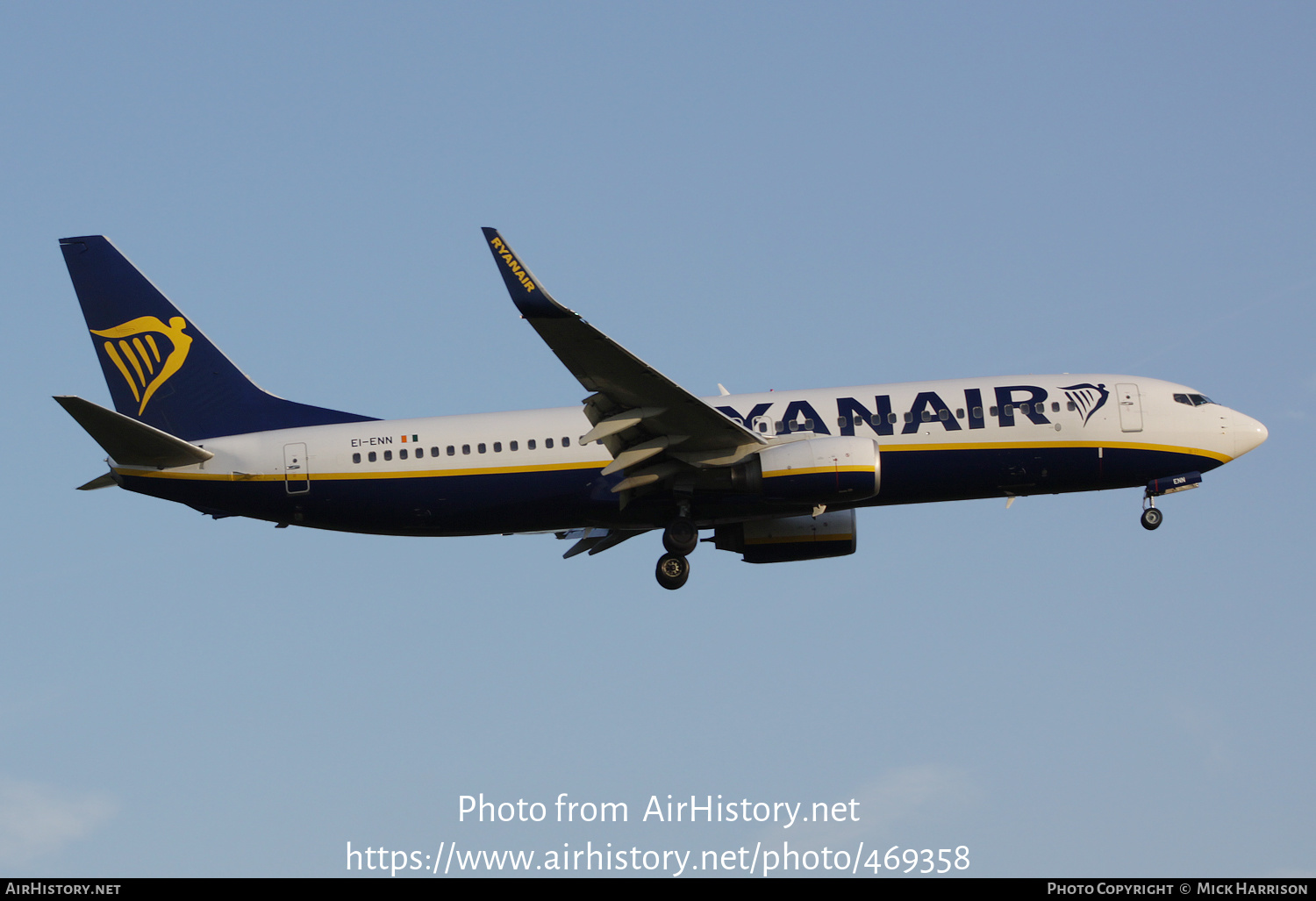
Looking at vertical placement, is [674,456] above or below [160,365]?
below

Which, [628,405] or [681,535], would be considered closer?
[628,405]

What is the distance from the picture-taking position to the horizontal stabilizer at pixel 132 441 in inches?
1374

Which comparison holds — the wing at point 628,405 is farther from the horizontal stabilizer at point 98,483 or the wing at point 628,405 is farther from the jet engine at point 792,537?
the horizontal stabilizer at point 98,483

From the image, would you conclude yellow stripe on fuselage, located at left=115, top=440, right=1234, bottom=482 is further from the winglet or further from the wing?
the winglet

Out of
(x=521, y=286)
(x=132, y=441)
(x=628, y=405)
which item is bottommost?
(x=132, y=441)

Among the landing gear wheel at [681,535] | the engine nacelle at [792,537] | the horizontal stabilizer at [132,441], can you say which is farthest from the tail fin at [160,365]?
the engine nacelle at [792,537]

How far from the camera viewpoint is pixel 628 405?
35.3 m

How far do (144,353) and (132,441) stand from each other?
185 inches

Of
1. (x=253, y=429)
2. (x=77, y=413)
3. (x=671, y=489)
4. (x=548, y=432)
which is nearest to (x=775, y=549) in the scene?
(x=671, y=489)

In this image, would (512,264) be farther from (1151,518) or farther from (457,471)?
(1151,518)

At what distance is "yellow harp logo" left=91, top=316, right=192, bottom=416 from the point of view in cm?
4012

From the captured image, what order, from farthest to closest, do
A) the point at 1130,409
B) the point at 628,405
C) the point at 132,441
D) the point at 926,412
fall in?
the point at 1130,409 < the point at 926,412 < the point at 132,441 < the point at 628,405

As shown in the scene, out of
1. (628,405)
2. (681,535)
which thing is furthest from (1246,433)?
(628,405)

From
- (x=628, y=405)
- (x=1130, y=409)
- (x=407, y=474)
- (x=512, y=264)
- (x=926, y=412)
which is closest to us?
(x=512, y=264)
